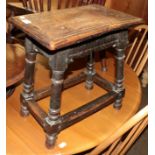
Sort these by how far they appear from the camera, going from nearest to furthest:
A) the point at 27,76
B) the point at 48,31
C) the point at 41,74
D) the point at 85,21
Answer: the point at 48,31 < the point at 85,21 < the point at 27,76 < the point at 41,74

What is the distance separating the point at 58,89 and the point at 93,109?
0.81 ft

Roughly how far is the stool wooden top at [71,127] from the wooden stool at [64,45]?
4cm

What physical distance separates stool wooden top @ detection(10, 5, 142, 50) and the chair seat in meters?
0.26

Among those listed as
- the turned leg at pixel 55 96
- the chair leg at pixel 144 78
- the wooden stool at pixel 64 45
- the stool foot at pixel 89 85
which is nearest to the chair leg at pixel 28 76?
the wooden stool at pixel 64 45

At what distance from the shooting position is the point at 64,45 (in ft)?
2.66

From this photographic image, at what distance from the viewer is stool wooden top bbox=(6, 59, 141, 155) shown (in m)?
0.98

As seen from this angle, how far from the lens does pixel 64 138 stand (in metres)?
1.01

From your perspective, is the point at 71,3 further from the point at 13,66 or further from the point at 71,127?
the point at 71,127

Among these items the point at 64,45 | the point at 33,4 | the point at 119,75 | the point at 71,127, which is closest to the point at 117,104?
the point at 119,75

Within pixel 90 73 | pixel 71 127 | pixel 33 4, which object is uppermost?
pixel 33 4

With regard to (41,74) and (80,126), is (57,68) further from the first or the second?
(41,74)

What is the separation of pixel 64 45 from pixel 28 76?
1.06 ft

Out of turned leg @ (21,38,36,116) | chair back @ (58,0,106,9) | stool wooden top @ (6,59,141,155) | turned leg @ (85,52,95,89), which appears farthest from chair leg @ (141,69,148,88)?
turned leg @ (21,38,36,116)
